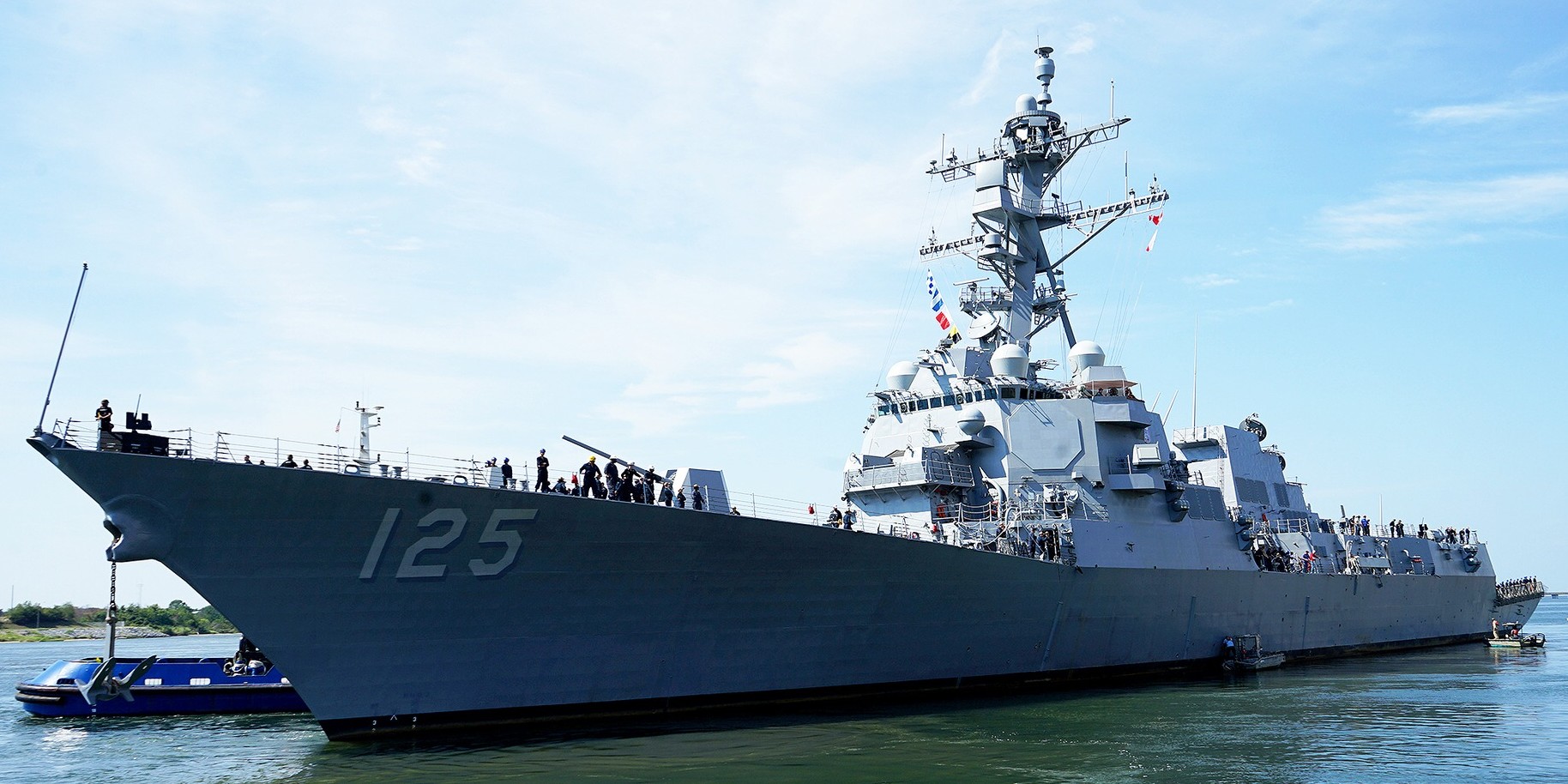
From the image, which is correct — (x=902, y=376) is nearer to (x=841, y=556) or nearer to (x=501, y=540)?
(x=841, y=556)

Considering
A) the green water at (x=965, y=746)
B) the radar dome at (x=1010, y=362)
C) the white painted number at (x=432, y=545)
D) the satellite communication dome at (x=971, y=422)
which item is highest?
the radar dome at (x=1010, y=362)

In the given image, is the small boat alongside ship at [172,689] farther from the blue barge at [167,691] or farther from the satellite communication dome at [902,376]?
the satellite communication dome at [902,376]

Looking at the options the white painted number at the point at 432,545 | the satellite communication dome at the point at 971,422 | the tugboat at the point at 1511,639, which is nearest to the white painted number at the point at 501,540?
the white painted number at the point at 432,545

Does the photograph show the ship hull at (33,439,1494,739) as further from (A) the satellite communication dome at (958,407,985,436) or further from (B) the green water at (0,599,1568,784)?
(A) the satellite communication dome at (958,407,985,436)

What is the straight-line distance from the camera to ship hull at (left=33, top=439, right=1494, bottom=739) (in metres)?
12.0

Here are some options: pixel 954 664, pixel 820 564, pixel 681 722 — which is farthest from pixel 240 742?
pixel 954 664

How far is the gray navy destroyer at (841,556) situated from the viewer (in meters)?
12.2

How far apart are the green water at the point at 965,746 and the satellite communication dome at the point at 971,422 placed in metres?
4.81

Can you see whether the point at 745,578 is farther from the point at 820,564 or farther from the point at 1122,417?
the point at 1122,417

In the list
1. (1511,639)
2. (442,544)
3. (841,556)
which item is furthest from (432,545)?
(1511,639)

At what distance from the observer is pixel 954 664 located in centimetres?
1767

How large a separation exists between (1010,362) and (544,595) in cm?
1082

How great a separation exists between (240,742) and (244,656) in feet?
17.2

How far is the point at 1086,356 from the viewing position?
70.4ft
